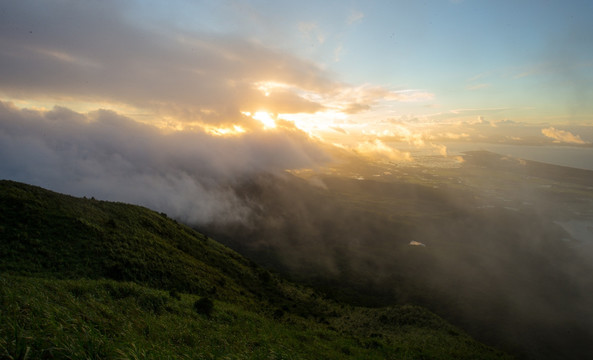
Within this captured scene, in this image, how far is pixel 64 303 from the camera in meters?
12.8

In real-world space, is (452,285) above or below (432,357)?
below

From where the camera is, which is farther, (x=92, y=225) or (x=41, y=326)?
(x=92, y=225)

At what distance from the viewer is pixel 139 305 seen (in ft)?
64.7

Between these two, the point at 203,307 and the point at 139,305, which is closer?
the point at 139,305

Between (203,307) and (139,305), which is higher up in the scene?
(139,305)

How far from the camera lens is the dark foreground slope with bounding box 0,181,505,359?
7.27 metres

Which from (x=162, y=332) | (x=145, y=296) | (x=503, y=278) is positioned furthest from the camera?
(x=503, y=278)

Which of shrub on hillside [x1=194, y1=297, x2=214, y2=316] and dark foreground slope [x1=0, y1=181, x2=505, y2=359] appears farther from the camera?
shrub on hillside [x1=194, y1=297, x2=214, y2=316]

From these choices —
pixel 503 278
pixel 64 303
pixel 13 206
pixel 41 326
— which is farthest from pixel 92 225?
pixel 503 278

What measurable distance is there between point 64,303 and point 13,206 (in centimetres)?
3178

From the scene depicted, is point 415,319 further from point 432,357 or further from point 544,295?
point 544,295

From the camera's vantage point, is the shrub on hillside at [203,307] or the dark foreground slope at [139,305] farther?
the shrub on hillside at [203,307]

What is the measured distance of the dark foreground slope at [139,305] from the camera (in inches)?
286

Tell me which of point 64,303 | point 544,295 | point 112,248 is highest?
point 64,303
